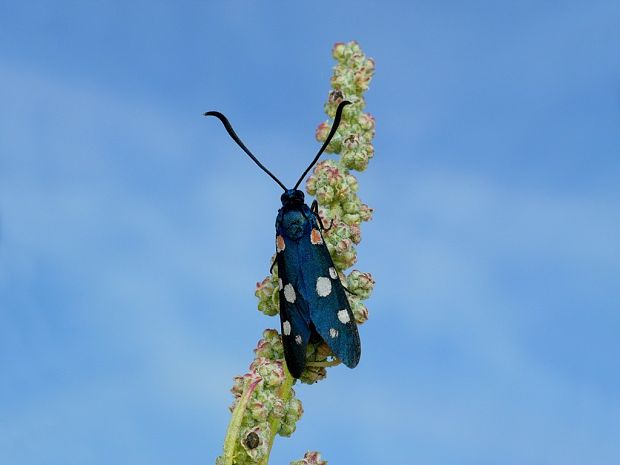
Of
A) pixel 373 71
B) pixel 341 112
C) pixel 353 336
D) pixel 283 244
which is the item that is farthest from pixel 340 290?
pixel 373 71

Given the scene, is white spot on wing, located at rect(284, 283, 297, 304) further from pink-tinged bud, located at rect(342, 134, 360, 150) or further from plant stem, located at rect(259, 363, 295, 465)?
pink-tinged bud, located at rect(342, 134, 360, 150)

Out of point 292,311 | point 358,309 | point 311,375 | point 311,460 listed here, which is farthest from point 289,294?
point 311,460

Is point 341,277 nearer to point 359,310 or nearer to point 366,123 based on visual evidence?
point 359,310

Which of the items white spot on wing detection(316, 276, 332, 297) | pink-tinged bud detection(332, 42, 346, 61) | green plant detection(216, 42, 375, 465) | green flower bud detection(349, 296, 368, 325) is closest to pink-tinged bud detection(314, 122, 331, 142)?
green plant detection(216, 42, 375, 465)

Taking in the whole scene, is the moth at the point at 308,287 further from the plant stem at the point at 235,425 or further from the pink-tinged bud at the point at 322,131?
the plant stem at the point at 235,425

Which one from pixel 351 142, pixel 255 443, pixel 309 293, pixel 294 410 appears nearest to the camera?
pixel 255 443

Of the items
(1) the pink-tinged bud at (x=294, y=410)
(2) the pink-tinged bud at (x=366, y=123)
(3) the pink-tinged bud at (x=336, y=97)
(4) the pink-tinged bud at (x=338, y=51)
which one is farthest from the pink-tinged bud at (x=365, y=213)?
(4) the pink-tinged bud at (x=338, y=51)

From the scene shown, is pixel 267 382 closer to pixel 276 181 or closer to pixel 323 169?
pixel 323 169
